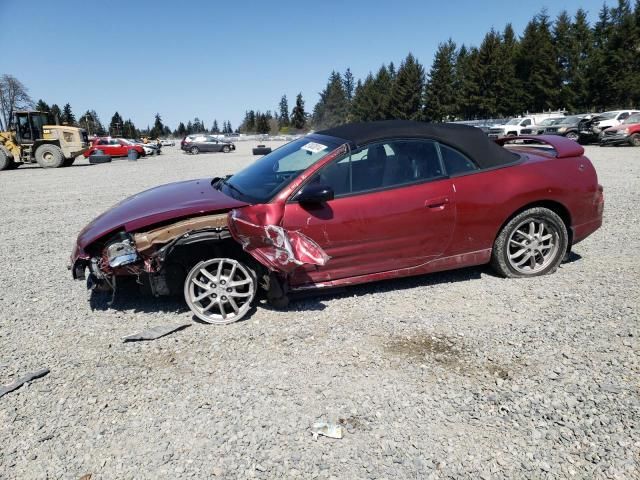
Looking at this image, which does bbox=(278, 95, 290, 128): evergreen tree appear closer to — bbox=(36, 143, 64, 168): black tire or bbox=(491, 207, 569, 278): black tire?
bbox=(36, 143, 64, 168): black tire

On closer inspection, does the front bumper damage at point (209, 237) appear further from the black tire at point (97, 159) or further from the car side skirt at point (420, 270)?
the black tire at point (97, 159)

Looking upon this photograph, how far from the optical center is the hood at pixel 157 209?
375cm

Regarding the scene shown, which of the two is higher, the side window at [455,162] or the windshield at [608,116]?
the windshield at [608,116]

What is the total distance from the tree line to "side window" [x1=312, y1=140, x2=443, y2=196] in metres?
52.6

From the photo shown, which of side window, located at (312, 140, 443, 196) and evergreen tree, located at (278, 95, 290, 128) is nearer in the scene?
side window, located at (312, 140, 443, 196)

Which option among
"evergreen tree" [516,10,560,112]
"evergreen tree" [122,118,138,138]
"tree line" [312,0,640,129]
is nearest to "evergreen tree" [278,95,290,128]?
"evergreen tree" [122,118,138,138]

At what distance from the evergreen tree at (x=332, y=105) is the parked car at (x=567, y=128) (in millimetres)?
83172

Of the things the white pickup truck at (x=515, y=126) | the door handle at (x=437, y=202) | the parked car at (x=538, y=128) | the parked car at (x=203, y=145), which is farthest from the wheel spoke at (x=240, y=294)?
the parked car at (x=203, y=145)

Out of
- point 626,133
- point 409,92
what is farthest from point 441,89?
point 626,133

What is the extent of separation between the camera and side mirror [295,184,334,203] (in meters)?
3.59

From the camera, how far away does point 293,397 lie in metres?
2.76

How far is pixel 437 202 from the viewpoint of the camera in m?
3.94

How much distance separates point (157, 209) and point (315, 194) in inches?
55.4

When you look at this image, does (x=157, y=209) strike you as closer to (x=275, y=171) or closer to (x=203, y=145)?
(x=275, y=171)
